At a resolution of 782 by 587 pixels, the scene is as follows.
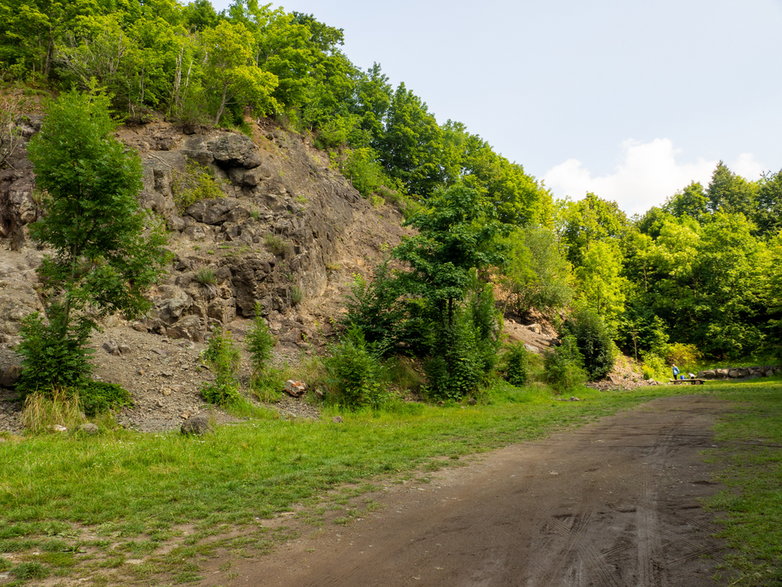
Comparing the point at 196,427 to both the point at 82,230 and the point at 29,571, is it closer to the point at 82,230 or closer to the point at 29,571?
the point at 82,230

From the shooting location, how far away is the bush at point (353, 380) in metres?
15.6

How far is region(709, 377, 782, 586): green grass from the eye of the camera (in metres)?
4.00

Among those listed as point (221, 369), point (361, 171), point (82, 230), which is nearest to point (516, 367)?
point (221, 369)

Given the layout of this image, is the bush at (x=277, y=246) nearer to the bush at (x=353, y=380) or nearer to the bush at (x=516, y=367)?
the bush at (x=353, y=380)

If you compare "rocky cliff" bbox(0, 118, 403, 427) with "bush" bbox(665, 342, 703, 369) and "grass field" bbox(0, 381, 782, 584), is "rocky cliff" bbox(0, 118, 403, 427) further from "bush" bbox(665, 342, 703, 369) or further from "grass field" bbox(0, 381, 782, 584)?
"bush" bbox(665, 342, 703, 369)

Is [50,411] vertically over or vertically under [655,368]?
over

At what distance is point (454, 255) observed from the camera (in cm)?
2009

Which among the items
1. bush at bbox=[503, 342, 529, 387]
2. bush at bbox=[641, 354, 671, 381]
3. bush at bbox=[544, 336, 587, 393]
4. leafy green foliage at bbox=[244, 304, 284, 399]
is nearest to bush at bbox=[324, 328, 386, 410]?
leafy green foliage at bbox=[244, 304, 284, 399]

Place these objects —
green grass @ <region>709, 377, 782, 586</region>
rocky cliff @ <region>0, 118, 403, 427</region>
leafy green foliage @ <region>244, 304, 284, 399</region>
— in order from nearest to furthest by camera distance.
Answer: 1. green grass @ <region>709, 377, 782, 586</region>
2. rocky cliff @ <region>0, 118, 403, 427</region>
3. leafy green foliage @ <region>244, 304, 284, 399</region>

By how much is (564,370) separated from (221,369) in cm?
1878

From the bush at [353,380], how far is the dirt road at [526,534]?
7.28 meters

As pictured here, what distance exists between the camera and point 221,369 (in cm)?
1508

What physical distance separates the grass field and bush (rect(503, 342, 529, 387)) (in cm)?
1051

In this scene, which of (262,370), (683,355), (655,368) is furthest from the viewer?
(683,355)
